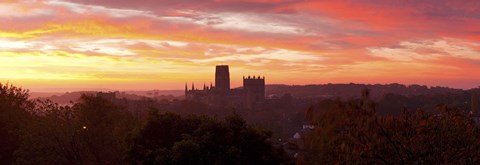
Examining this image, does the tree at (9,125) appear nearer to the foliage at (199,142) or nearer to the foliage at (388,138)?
the foliage at (199,142)

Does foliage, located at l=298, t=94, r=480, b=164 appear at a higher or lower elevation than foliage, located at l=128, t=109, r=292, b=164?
higher

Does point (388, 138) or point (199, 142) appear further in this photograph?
point (199, 142)

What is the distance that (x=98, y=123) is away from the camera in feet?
108

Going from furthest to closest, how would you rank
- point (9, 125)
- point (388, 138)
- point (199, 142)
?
point (9, 125)
point (199, 142)
point (388, 138)

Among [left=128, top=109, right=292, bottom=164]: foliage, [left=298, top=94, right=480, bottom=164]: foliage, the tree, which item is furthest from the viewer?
the tree

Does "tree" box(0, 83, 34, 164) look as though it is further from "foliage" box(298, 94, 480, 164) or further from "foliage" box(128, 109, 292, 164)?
"foliage" box(298, 94, 480, 164)

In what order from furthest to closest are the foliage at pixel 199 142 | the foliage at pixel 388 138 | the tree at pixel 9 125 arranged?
the tree at pixel 9 125
the foliage at pixel 199 142
the foliage at pixel 388 138

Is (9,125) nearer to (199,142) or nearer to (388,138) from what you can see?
(199,142)

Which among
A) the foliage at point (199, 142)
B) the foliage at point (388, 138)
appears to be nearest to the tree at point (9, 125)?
the foliage at point (199, 142)

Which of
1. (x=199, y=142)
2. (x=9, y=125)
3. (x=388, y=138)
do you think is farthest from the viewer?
(x=9, y=125)

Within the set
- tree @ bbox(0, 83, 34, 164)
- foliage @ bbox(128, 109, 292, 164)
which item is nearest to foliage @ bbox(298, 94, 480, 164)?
foliage @ bbox(128, 109, 292, 164)

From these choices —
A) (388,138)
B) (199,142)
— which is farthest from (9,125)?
(388,138)

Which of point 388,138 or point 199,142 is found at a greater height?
point 388,138

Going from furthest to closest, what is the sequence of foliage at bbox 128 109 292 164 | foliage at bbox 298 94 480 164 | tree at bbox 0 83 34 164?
tree at bbox 0 83 34 164 < foliage at bbox 128 109 292 164 < foliage at bbox 298 94 480 164
